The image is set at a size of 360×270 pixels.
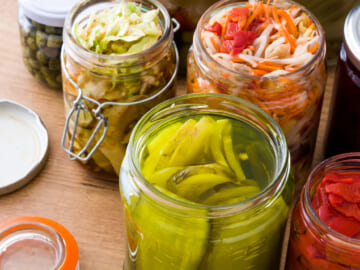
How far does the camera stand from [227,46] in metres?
1.00

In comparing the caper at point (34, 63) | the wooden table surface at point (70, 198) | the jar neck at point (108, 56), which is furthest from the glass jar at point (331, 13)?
the caper at point (34, 63)

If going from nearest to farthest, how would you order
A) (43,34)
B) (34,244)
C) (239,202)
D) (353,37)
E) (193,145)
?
(239,202) → (193,145) → (353,37) → (34,244) → (43,34)

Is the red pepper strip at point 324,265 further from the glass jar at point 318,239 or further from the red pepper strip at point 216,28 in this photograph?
the red pepper strip at point 216,28

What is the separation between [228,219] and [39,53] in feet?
2.06

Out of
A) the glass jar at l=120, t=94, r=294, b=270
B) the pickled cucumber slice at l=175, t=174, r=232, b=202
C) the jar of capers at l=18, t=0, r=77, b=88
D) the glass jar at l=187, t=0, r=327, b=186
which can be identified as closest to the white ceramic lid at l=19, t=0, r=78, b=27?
the jar of capers at l=18, t=0, r=77, b=88

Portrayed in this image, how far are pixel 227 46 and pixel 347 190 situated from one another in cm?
30

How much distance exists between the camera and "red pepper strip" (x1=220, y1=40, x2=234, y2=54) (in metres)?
1.00

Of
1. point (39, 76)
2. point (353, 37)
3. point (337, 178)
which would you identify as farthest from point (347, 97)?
point (39, 76)

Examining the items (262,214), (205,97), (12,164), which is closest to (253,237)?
(262,214)

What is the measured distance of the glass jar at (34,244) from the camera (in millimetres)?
1073

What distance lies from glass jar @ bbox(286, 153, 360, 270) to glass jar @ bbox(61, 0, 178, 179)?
1.10 feet

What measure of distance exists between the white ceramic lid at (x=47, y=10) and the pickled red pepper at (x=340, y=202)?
59 centimetres

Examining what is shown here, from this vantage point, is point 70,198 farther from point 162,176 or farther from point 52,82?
point 162,176

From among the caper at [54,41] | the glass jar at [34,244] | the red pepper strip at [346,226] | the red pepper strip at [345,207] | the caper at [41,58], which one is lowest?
the glass jar at [34,244]
